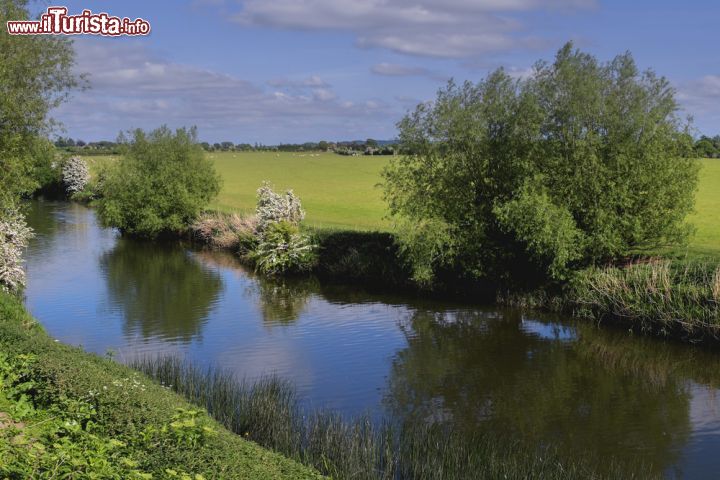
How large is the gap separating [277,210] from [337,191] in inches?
1473

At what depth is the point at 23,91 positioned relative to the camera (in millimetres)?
23406

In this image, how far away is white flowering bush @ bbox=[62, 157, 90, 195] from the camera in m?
80.8

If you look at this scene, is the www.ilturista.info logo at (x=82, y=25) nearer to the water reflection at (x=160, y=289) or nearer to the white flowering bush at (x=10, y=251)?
the white flowering bush at (x=10, y=251)

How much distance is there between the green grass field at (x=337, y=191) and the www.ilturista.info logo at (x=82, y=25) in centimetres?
2104

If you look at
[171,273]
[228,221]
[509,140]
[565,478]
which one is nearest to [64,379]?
[565,478]

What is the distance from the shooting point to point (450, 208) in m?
29.9

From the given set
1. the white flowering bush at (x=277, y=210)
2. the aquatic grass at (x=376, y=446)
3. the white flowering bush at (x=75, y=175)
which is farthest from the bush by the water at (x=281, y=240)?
the white flowering bush at (x=75, y=175)

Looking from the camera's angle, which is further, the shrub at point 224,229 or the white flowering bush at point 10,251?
the shrub at point 224,229

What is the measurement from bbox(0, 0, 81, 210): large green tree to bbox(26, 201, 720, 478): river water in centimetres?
564

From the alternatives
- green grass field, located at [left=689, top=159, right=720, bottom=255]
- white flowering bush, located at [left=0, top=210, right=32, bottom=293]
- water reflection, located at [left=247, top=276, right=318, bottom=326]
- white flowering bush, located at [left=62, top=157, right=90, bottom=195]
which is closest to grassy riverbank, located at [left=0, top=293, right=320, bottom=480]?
white flowering bush, located at [left=0, top=210, right=32, bottom=293]

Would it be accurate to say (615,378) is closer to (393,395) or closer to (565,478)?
(393,395)

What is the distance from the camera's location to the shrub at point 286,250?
36375mm

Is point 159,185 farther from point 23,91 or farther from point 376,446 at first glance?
point 376,446

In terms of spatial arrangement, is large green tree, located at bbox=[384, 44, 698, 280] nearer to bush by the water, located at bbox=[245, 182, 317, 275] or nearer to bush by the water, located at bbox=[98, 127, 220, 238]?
bush by the water, located at bbox=[245, 182, 317, 275]
